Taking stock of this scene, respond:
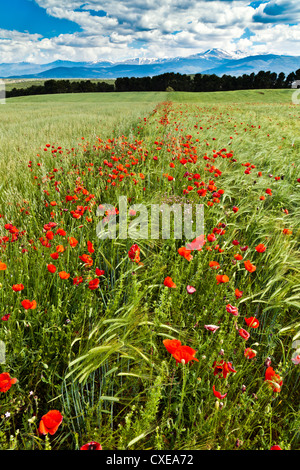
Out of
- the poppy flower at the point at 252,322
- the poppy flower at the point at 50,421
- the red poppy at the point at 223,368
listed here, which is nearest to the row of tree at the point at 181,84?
the poppy flower at the point at 252,322

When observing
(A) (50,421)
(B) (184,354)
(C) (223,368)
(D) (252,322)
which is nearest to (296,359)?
(D) (252,322)

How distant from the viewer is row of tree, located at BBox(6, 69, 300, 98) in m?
55.6

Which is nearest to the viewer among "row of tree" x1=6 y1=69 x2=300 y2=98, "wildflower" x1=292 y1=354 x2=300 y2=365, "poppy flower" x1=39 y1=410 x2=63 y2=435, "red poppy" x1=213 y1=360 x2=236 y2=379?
"poppy flower" x1=39 y1=410 x2=63 y2=435

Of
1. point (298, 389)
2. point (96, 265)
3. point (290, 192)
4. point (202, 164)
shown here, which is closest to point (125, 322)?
point (96, 265)

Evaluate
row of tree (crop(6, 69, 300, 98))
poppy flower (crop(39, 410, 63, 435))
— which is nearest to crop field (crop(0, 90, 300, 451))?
poppy flower (crop(39, 410, 63, 435))

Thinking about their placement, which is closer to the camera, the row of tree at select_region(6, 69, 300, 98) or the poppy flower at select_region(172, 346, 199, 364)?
the poppy flower at select_region(172, 346, 199, 364)

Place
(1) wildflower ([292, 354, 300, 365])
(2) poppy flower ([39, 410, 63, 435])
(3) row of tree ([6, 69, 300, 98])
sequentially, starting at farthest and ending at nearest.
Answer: (3) row of tree ([6, 69, 300, 98]), (1) wildflower ([292, 354, 300, 365]), (2) poppy flower ([39, 410, 63, 435])

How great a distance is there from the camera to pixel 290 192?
3.19 meters

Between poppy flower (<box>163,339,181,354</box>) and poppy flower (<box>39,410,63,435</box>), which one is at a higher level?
poppy flower (<box>163,339,181,354</box>)

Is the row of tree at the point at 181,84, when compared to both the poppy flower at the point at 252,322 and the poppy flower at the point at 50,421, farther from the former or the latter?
the poppy flower at the point at 50,421

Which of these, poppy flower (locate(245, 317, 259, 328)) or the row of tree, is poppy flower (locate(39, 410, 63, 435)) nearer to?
poppy flower (locate(245, 317, 259, 328))

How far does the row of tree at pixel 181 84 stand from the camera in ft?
182

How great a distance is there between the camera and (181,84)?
60906mm

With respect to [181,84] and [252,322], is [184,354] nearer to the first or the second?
[252,322]
